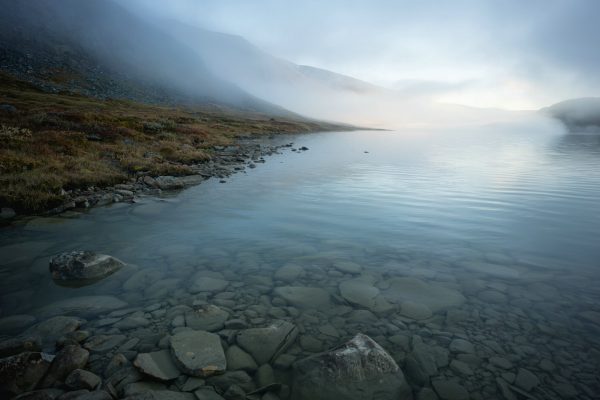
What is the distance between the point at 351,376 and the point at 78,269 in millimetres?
6252

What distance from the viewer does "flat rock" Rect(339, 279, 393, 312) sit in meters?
6.48

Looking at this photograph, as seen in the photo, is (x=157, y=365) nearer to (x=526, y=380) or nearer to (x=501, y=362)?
(x=501, y=362)

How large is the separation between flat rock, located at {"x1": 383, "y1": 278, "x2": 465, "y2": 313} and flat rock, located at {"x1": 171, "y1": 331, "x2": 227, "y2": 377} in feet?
11.5

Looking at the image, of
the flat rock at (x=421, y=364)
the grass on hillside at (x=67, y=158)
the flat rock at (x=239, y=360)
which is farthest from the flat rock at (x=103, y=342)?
the grass on hillside at (x=67, y=158)

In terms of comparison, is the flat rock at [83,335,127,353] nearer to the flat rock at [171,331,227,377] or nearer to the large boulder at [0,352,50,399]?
the large boulder at [0,352,50,399]

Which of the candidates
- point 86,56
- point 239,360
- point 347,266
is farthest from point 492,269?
point 86,56

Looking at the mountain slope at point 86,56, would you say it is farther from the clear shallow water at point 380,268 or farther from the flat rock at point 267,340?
the flat rock at point 267,340

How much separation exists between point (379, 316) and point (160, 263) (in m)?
5.41

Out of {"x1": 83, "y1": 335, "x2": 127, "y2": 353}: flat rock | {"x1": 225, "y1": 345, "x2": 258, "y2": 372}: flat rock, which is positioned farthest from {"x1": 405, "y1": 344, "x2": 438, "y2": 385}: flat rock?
{"x1": 83, "y1": 335, "x2": 127, "y2": 353}: flat rock

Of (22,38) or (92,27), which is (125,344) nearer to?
(22,38)

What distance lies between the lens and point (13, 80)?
253 feet

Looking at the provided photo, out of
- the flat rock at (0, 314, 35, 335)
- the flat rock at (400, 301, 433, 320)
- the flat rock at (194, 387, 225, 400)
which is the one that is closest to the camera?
the flat rock at (194, 387, 225, 400)

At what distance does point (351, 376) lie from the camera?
14.3 feet

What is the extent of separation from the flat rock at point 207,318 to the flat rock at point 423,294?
3265 millimetres
